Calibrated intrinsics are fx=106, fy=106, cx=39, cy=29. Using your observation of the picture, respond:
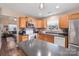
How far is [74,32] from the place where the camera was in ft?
5.26

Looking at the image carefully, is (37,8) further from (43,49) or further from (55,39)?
(43,49)

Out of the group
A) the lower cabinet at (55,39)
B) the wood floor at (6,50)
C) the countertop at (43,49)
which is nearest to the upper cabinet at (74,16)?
the lower cabinet at (55,39)

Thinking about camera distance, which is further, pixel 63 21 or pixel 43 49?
pixel 43 49

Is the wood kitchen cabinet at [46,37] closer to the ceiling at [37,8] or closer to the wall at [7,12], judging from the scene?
the ceiling at [37,8]

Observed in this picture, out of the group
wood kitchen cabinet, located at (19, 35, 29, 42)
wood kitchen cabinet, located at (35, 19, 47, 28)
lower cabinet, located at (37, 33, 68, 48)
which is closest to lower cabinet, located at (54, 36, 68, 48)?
lower cabinet, located at (37, 33, 68, 48)

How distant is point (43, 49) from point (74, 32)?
0.54 meters

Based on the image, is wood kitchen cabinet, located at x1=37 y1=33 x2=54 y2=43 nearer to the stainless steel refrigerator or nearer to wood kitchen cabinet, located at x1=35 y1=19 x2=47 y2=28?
wood kitchen cabinet, located at x1=35 y1=19 x2=47 y2=28

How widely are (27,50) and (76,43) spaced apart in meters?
0.76

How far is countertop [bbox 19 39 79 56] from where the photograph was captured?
160cm

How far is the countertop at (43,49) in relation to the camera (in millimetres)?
1603

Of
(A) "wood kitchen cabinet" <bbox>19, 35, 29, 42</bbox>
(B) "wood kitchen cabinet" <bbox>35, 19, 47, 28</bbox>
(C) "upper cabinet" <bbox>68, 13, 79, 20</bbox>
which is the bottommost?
(A) "wood kitchen cabinet" <bbox>19, 35, 29, 42</bbox>

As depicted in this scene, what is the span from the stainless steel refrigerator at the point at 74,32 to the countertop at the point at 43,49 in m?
0.11

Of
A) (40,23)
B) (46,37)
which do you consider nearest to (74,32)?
(46,37)

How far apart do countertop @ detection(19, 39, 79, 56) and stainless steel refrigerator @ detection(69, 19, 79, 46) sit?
0.11m
